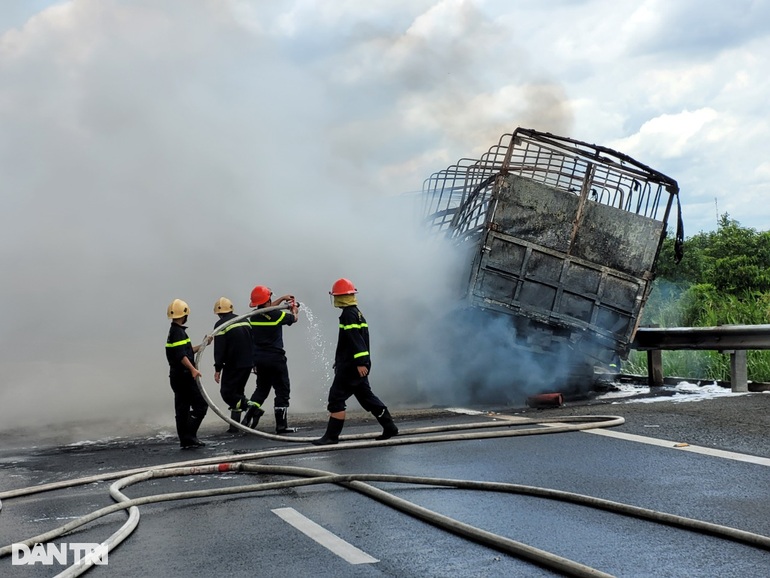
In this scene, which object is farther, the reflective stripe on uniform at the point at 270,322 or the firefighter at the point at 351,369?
the reflective stripe on uniform at the point at 270,322

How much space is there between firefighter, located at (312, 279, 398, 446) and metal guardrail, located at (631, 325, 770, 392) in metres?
4.93

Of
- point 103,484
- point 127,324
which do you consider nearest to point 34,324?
point 127,324

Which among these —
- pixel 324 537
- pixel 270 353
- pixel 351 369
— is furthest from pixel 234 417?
pixel 324 537

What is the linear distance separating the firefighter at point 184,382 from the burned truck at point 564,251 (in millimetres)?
3939

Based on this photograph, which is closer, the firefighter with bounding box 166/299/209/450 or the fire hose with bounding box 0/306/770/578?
the fire hose with bounding box 0/306/770/578

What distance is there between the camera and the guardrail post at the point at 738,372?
1141cm

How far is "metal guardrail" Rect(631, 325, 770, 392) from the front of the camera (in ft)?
37.2

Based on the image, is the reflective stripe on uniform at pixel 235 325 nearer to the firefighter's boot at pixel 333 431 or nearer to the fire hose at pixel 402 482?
the fire hose at pixel 402 482

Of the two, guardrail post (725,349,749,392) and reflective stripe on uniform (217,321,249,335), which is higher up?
reflective stripe on uniform (217,321,249,335)

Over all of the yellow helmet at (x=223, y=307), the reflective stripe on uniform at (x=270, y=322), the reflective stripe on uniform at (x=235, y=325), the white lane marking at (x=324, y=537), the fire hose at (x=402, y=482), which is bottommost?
the white lane marking at (x=324, y=537)

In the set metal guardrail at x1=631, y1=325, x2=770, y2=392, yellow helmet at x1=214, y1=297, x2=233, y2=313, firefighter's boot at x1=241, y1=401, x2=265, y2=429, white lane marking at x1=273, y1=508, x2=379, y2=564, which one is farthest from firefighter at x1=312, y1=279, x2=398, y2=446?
metal guardrail at x1=631, y1=325, x2=770, y2=392

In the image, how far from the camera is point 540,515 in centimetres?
532

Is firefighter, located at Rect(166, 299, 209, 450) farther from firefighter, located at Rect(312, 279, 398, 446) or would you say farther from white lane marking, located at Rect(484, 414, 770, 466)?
white lane marking, located at Rect(484, 414, 770, 466)

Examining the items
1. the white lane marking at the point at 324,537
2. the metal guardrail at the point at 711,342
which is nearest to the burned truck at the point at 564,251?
the metal guardrail at the point at 711,342
